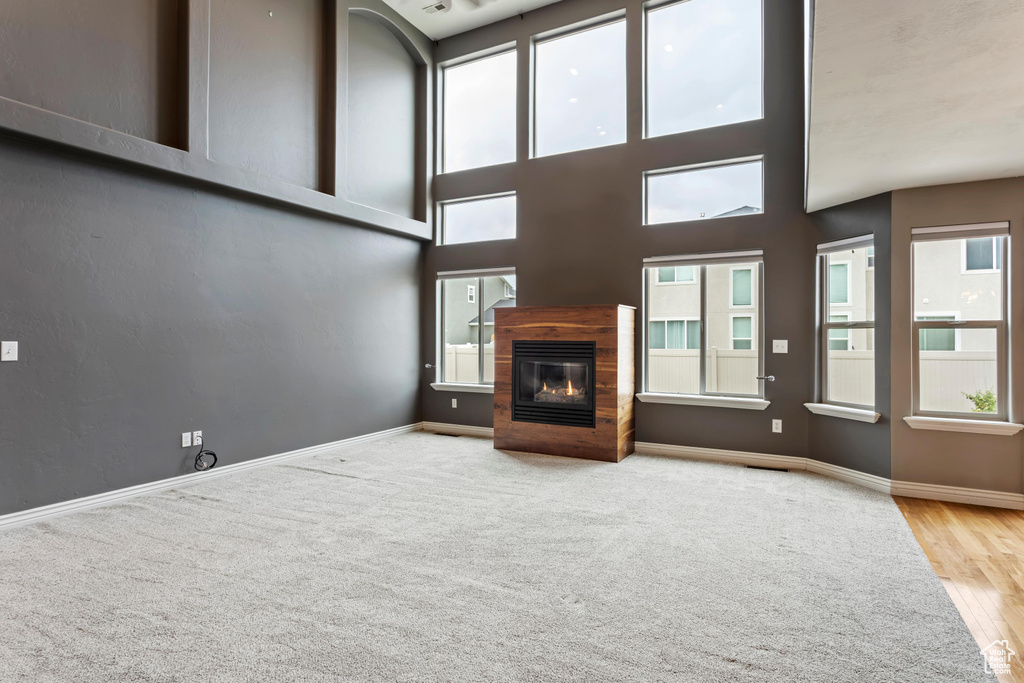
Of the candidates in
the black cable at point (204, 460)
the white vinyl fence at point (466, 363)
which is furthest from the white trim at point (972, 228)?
the black cable at point (204, 460)

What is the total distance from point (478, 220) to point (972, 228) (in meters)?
4.58

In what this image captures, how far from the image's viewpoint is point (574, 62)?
568 centimetres

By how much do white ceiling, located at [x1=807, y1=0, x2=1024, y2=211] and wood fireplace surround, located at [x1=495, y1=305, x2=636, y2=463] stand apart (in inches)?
82.8

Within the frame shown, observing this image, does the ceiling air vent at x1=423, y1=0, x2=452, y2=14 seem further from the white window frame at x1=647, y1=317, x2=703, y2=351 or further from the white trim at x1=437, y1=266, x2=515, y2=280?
the white window frame at x1=647, y1=317, x2=703, y2=351

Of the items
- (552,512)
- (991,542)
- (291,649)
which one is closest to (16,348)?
(291,649)

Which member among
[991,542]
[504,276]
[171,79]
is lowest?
[991,542]

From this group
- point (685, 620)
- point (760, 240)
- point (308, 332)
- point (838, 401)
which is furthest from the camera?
point (308, 332)

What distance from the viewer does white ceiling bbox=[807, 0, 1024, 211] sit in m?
1.84

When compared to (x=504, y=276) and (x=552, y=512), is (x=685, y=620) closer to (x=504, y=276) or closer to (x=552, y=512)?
(x=552, y=512)

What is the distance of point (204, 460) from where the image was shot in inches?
160

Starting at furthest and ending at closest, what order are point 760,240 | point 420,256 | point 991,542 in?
point 420,256
point 760,240
point 991,542

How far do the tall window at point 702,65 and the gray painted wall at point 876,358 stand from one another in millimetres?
1361

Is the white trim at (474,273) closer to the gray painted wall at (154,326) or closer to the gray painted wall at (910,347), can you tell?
the gray painted wall at (154,326)

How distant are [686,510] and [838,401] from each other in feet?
6.55
